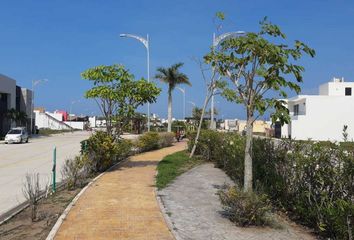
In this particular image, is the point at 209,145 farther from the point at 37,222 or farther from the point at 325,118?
the point at 325,118

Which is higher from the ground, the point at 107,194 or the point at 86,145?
the point at 86,145

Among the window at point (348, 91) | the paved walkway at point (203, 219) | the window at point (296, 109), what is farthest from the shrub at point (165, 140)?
the window at point (348, 91)

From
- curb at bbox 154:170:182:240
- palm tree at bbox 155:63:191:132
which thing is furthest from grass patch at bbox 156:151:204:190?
palm tree at bbox 155:63:191:132

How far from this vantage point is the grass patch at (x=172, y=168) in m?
16.0

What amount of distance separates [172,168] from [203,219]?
9568mm

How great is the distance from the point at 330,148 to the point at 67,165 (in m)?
8.37

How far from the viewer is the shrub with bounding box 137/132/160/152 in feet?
97.1

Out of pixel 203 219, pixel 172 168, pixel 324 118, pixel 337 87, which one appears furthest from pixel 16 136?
pixel 337 87

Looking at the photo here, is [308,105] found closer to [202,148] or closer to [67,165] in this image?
[202,148]

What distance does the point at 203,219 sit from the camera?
10.2 metres

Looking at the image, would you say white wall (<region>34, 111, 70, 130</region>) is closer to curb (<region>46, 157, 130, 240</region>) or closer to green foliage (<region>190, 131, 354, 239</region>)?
curb (<region>46, 157, 130, 240</region>)

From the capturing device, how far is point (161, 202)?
12.0m

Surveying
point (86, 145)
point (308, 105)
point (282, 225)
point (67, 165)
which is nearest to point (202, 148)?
point (86, 145)

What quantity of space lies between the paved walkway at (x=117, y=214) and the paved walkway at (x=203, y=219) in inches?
14.9
